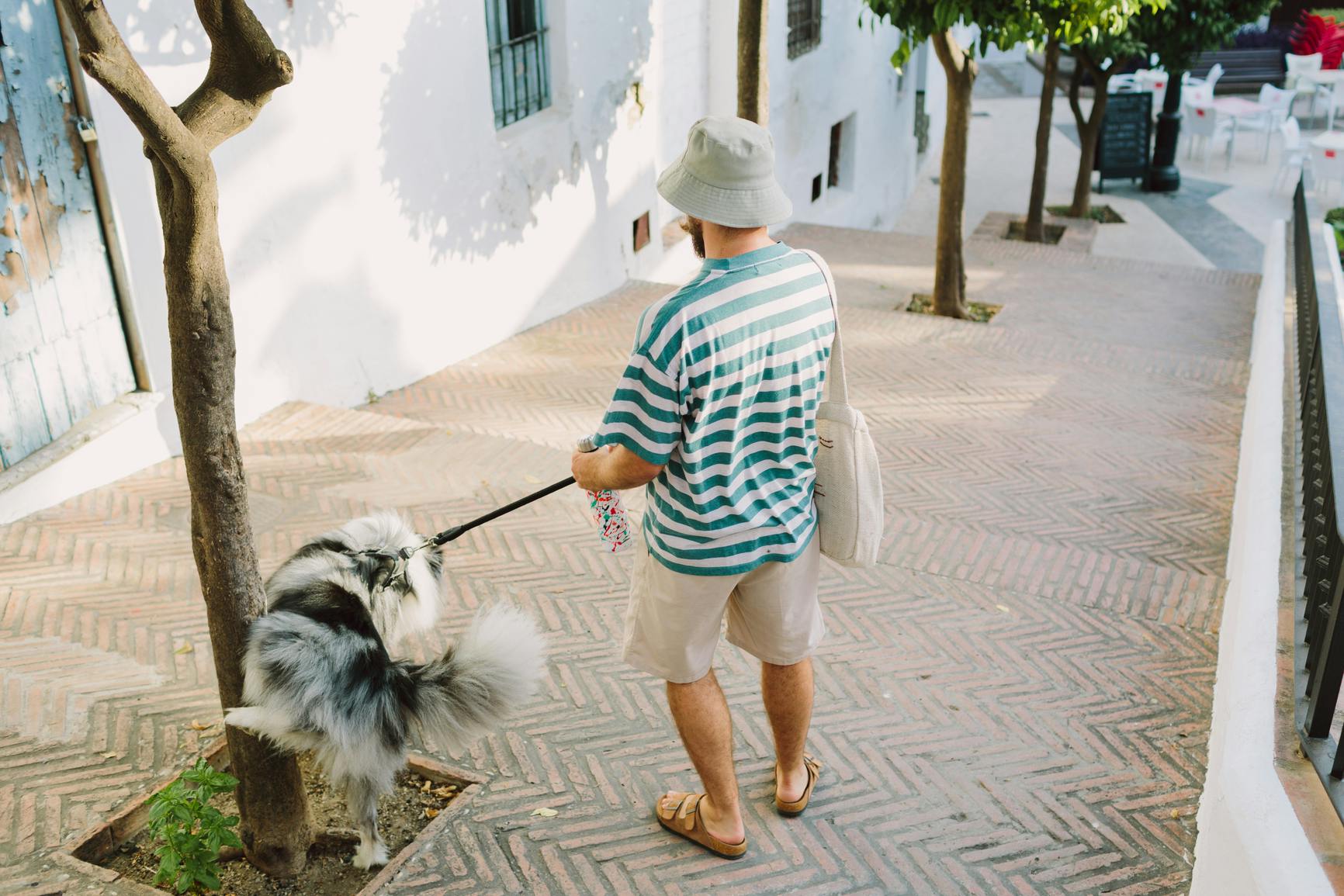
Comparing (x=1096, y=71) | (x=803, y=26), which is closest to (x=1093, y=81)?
(x=1096, y=71)

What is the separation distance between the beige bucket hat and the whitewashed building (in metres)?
4.42

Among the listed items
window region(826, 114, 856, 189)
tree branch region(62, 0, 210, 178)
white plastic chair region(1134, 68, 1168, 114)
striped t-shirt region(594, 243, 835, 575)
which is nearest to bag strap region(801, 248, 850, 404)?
striped t-shirt region(594, 243, 835, 575)

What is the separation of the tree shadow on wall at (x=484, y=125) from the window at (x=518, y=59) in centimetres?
11

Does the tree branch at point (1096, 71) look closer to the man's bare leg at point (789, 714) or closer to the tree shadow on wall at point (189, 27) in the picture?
the tree shadow on wall at point (189, 27)

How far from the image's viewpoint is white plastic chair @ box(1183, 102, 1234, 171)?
70.3ft

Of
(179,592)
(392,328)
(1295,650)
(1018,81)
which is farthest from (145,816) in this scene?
(1018,81)

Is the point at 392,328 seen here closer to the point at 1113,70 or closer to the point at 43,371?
the point at 43,371

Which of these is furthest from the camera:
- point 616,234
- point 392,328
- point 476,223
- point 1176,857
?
point 616,234

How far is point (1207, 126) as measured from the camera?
21.6 m

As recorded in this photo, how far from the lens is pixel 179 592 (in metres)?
5.29

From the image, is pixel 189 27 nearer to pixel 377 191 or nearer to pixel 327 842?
pixel 377 191

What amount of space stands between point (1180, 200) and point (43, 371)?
62.3ft

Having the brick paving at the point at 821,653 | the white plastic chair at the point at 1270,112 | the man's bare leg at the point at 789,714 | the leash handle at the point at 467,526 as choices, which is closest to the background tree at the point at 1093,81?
the white plastic chair at the point at 1270,112

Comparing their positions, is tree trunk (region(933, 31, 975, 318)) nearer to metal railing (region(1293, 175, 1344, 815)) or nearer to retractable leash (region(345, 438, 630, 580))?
metal railing (region(1293, 175, 1344, 815))
